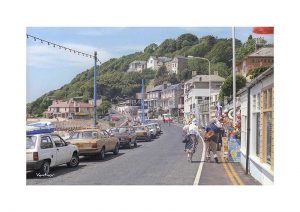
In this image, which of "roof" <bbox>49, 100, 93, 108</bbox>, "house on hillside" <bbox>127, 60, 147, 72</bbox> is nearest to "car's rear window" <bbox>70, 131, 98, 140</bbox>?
"roof" <bbox>49, 100, 93, 108</bbox>

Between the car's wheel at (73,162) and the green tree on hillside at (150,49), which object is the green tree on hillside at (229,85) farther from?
the car's wheel at (73,162)

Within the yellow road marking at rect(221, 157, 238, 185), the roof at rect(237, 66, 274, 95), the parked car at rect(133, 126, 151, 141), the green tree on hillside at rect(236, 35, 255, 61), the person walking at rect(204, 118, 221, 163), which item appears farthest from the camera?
the parked car at rect(133, 126, 151, 141)

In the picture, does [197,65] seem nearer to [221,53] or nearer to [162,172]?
[221,53]

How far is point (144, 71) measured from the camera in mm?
16234

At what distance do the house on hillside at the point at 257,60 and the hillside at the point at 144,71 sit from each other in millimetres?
215

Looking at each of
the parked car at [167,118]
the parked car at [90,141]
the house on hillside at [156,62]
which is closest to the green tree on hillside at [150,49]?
the house on hillside at [156,62]

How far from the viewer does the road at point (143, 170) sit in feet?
43.7

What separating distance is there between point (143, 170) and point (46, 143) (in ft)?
9.53

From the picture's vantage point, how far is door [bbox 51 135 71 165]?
1571 centimetres

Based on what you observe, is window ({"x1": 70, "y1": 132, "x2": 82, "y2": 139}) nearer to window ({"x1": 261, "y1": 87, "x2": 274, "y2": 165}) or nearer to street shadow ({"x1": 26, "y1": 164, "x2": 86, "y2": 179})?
street shadow ({"x1": 26, "y1": 164, "x2": 86, "y2": 179})

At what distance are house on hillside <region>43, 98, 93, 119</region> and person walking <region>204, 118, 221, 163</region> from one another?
3621mm

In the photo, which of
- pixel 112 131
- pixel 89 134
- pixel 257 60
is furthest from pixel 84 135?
pixel 257 60

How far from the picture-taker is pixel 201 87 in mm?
16422
